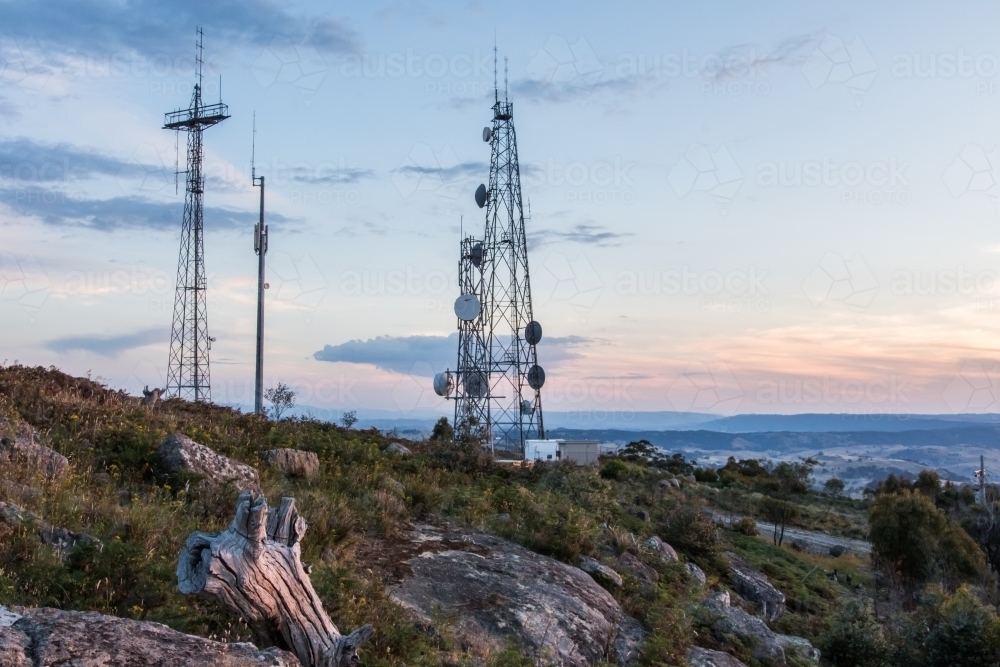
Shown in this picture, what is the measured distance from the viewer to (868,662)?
1402 centimetres

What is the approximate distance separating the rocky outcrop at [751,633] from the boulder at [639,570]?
0.89 metres

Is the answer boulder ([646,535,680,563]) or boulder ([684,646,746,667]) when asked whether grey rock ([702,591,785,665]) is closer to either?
boulder ([684,646,746,667])

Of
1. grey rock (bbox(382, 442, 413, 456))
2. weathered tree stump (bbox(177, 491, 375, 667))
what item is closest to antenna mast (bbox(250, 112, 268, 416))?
grey rock (bbox(382, 442, 413, 456))

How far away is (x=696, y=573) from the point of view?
15812 mm

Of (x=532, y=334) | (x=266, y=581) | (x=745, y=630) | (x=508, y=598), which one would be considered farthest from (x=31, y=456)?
(x=532, y=334)

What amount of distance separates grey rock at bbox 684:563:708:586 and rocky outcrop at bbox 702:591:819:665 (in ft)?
3.83

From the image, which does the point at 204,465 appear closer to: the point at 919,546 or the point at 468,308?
the point at 919,546

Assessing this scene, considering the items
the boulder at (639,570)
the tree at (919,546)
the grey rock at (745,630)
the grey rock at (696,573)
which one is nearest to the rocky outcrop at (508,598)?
the boulder at (639,570)

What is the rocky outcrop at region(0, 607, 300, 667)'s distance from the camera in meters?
5.06

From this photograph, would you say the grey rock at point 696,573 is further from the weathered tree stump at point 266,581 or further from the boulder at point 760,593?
the weathered tree stump at point 266,581

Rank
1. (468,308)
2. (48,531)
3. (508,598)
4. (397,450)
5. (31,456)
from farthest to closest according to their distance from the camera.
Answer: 1. (468,308)
2. (397,450)
3. (508,598)
4. (31,456)
5. (48,531)

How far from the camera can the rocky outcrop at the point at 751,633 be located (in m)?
12.1

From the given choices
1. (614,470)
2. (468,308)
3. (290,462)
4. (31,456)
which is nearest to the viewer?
(31,456)

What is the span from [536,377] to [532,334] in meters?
2.17
